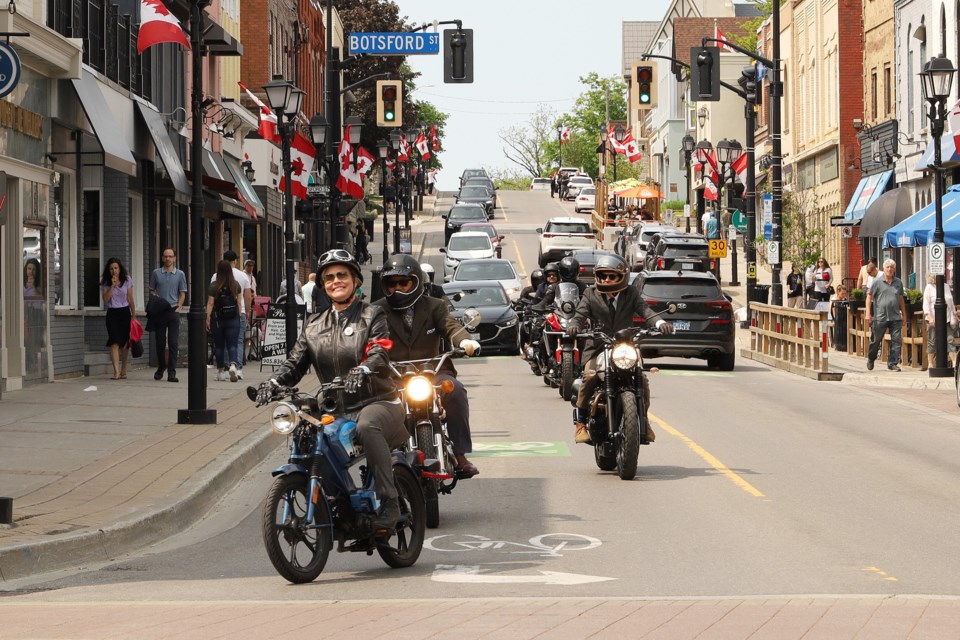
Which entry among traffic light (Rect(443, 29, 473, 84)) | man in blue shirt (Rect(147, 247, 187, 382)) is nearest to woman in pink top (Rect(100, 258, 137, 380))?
man in blue shirt (Rect(147, 247, 187, 382))

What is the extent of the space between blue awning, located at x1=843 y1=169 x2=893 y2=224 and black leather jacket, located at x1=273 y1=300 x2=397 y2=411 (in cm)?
3855

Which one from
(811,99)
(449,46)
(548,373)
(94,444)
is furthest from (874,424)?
(811,99)

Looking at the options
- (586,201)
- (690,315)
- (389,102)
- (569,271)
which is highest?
(586,201)

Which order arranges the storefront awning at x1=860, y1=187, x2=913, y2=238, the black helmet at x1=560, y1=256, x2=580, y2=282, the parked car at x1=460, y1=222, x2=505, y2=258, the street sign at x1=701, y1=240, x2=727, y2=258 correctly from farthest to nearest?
1. the parked car at x1=460, y1=222, x2=505, y2=258
2. the street sign at x1=701, y1=240, x2=727, y2=258
3. the storefront awning at x1=860, y1=187, x2=913, y2=238
4. the black helmet at x1=560, y1=256, x2=580, y2=282

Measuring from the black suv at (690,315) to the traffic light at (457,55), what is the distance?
825 cm

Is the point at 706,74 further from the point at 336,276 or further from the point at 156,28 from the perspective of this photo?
the point at 336,276

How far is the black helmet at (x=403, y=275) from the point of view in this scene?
35.6 feet

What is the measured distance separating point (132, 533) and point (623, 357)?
4556mm

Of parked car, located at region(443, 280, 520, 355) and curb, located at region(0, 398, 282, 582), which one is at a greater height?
parked car, located at region(443, 280, 520, 355)

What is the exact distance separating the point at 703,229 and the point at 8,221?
149 feet

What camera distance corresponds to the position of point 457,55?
3494cm

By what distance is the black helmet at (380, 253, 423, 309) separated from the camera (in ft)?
35.6

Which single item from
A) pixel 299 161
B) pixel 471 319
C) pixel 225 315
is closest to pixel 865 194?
pixel 299 161

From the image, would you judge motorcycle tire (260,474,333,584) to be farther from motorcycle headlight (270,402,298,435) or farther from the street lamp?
the street lamp
